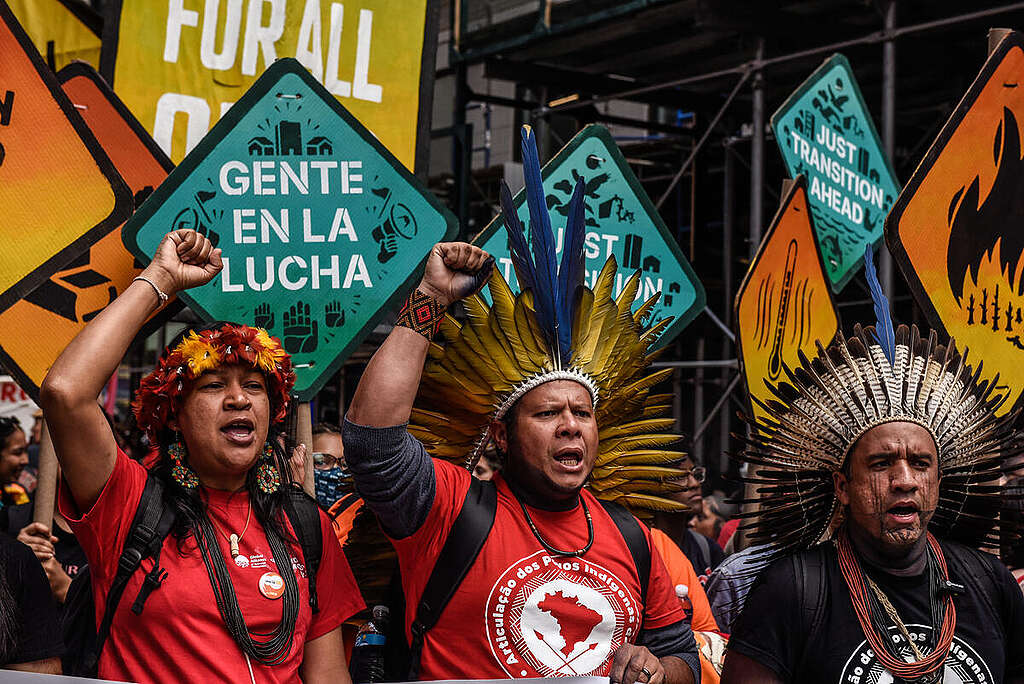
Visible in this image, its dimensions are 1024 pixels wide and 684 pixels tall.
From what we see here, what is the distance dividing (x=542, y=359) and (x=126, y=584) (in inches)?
44.8

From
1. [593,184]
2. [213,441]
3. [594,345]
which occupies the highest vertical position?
[593,184]

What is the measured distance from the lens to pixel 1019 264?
13.5ft

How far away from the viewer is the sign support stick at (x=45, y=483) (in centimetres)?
325

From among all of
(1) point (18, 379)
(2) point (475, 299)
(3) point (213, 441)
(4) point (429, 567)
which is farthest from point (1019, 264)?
(1) point (18, 379)

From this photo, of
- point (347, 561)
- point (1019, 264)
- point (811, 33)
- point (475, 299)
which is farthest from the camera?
point (811, 33)

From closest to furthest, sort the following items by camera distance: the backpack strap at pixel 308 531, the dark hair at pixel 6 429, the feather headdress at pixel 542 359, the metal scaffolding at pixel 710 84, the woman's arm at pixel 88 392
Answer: the woman's arm at pixel 88 392 < the backpack strap at pixel 308 531 < the feather headdress at pixel 542 359 < the dark hair at pixel 6 429 < the metal scaffolding at pixel 710 84

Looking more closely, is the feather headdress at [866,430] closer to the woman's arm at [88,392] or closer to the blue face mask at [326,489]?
the woman's arm at [88,392]

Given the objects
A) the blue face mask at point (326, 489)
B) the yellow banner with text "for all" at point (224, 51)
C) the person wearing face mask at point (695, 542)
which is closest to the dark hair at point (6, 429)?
the blue face mask at point (326, 489)

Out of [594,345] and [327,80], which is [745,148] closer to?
[327,80]

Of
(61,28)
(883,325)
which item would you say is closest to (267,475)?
(883,325)

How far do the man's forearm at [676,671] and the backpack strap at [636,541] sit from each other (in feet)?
0.48

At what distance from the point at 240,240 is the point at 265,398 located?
23.4 inches

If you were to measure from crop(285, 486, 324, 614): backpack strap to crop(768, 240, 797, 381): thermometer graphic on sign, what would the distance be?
2088mm

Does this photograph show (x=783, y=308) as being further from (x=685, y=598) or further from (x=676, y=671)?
(x=676, y=671)
